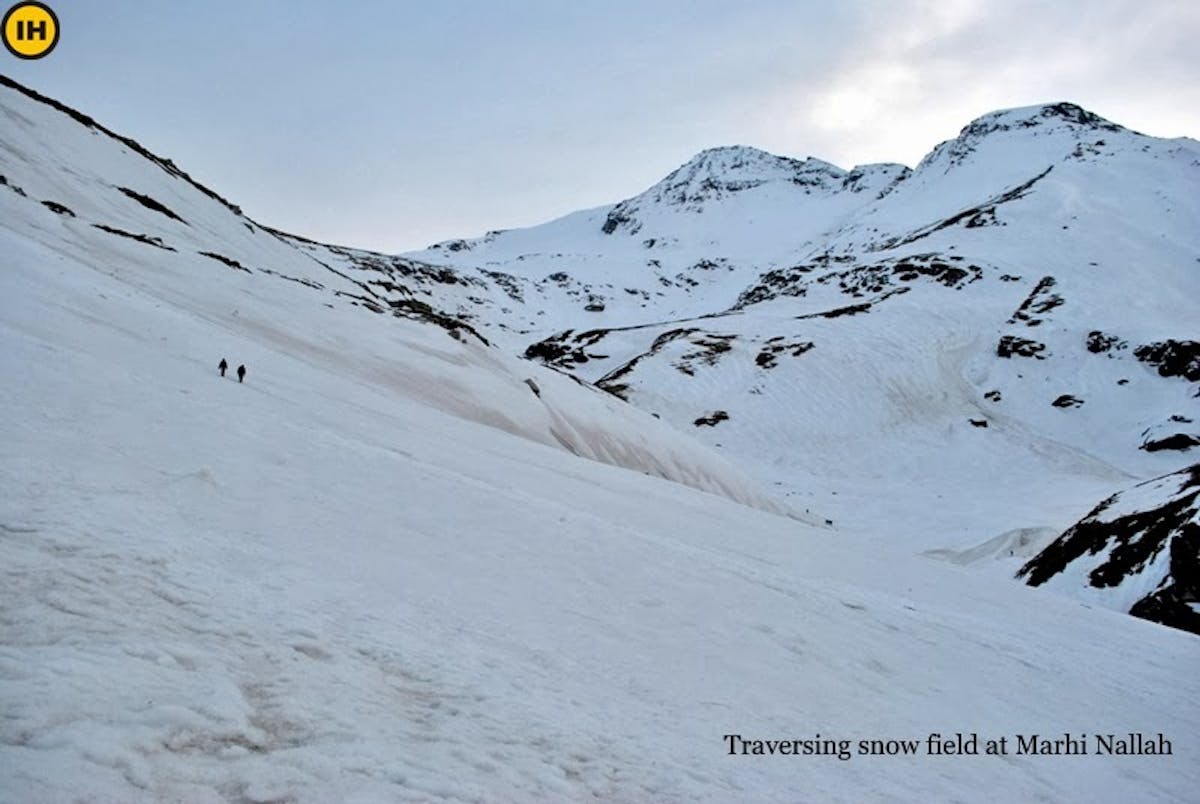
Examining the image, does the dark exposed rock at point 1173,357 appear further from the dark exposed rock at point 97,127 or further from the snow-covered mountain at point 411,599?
the dark exposed rock at point 97,127

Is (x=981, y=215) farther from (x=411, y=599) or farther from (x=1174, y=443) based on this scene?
(x=411, y=599)

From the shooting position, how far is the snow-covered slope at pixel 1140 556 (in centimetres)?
1512

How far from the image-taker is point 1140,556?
17.5m


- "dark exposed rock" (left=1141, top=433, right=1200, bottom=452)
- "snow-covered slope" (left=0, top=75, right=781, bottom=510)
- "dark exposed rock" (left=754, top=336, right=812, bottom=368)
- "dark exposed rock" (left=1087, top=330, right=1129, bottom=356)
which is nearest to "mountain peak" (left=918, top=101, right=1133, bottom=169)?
"dark exposed rock" (left=1087, top=330, right=1129, bottom=356)

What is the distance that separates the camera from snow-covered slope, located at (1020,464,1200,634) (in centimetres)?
1512

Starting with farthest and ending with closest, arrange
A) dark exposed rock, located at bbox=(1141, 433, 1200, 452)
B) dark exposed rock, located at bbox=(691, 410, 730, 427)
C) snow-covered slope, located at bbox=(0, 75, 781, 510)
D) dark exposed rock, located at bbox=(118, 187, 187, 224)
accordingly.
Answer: dark exposed rock, located at bbox=(691, 410, 730, 427) → dark exposed rock, located at bbox=(1141, 433, 1200, 452) → dark exposed rock, located at bbox=(118, 187, 187, 224) → snow-covered slope, located at bbox=(0, 75, 781, 510)

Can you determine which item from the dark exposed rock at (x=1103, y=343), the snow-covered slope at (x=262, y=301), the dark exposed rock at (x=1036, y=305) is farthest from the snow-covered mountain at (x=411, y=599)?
the dark exposed rock at (x=1036, y=305)

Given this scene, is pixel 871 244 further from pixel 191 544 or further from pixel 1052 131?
pixel 191 544

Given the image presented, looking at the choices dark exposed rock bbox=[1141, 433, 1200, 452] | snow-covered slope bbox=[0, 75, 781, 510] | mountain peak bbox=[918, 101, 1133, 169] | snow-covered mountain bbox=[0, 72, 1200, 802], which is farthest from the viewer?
mountain peak bbox=[918, 101, 1133, 169]

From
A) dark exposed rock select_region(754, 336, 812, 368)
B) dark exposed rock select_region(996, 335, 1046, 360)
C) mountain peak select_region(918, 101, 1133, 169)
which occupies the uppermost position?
mountain peak select_region(918, 101, 1133, 169)

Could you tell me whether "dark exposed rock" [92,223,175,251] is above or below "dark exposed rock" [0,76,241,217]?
below

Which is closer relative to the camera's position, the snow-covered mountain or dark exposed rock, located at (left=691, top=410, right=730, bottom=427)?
the snow-covered mountain

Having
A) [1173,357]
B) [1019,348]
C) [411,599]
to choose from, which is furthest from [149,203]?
[1173,357]

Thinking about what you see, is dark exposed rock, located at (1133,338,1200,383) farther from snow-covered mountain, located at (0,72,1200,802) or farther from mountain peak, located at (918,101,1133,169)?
mountain peak, located at (918,101,1133,169)
